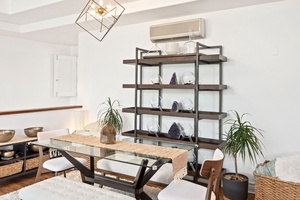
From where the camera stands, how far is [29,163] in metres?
3.74

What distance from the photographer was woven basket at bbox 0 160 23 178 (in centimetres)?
338

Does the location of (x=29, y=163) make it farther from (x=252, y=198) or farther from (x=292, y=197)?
(x=292, y=197)

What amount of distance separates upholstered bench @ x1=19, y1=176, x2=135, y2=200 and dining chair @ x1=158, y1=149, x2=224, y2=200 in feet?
1.16

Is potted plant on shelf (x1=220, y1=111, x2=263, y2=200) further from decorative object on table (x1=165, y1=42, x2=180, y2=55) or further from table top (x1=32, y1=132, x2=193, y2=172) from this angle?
decorative object on table (x1=165, y1=42, x2=180, y2=55)

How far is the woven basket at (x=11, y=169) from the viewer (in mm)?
3377

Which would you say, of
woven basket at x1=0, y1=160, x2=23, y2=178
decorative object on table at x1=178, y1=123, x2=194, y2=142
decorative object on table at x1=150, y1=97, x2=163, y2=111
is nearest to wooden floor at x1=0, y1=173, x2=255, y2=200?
woven basket at x1=0, y1=160, x2=23, y2=178

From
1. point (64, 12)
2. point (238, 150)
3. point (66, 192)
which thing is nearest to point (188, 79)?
point (238, 150)

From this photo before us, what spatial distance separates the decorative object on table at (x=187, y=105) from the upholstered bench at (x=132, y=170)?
2.81ft

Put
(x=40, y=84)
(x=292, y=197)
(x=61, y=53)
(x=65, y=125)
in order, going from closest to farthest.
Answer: (x=292, y=197) → (x=65, y=125) → (x=40, y=84) → (x=61, y=53)

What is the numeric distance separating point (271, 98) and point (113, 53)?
2.60m

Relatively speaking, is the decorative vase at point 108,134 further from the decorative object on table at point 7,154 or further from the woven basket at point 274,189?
the decorative object on table at point 7,154

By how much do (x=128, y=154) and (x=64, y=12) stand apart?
2527 mm

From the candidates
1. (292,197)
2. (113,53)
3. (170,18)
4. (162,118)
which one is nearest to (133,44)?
(113,53)

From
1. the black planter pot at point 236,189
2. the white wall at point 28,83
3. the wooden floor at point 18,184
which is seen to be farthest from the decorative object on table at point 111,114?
the black planter pot at point 236,189
